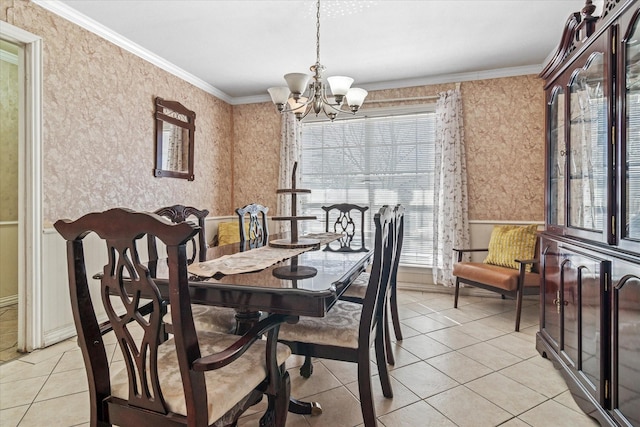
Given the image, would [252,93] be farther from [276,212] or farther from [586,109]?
[586,109]

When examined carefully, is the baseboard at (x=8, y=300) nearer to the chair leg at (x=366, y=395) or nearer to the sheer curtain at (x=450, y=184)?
the chair leg at (x=366, y=395)

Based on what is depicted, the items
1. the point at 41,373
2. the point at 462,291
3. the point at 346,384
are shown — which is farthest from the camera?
the point at 462,291

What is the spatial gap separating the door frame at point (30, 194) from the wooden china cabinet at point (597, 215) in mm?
3394

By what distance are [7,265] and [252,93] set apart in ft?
10.9

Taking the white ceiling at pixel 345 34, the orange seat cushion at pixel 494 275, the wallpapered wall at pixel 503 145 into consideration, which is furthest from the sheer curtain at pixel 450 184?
the orange seat cushion at pixel 494 275

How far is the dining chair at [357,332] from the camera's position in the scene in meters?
1.53

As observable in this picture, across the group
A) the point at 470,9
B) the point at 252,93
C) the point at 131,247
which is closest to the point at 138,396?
the point at 131,247

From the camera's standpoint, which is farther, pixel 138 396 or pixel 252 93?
pixel 252 93

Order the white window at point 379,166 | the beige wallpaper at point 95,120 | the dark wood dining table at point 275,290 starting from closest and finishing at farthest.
→ 1. the dark wood dining table at point 275,290
2. the beige wallpaper at point 95,120
3. the white window at point 379,166

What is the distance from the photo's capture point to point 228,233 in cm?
438

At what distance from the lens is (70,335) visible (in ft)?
9.18

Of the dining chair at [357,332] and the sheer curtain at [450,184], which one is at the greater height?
the sheer curtain at [450,184]

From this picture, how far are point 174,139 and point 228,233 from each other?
1240 millimetres

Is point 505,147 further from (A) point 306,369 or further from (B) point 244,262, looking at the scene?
(B) point 244,262
